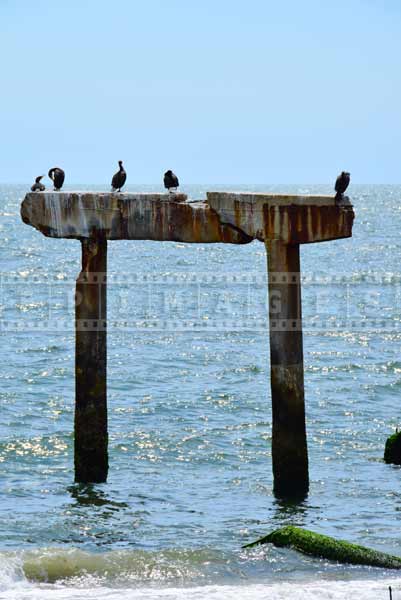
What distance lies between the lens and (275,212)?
1530 centimetres

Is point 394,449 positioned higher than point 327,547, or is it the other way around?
point 394,449

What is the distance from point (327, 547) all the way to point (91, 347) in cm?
416

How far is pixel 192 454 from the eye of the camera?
20453 mm

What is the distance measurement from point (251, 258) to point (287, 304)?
51.9 metres

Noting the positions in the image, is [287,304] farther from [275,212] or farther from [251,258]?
[251,258]

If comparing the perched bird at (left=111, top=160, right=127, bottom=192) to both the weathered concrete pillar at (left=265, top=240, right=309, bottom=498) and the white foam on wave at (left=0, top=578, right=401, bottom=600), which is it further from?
the white foam on wave at (left=0, top=578, right=401, bottom=600)

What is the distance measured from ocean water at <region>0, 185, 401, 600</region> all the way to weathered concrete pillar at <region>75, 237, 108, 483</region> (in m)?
0.99

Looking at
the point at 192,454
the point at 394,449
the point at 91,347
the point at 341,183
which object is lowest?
the point at 192,454

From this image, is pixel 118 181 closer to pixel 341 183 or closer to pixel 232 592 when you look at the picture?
pixel 341 183

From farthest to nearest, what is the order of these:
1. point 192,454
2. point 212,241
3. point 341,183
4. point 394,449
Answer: point 192,454
point 394,449
point 212,241
point 341,183

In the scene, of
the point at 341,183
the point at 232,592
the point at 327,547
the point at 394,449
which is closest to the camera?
the point at 232,592

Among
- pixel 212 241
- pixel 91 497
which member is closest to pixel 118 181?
pixel 212 241

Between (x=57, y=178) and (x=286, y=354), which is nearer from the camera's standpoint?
(x=286, y=354)

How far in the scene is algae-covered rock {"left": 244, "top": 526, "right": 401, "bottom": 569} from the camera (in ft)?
46.0
